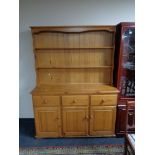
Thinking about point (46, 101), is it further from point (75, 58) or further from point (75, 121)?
point (75, 58)

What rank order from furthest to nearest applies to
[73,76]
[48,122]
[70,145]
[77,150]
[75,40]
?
1. [73,76]
2. [75,40]
3. [48,122]
4. [70,145]
5. [77,150]

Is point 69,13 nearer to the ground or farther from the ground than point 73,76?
farther from the ground

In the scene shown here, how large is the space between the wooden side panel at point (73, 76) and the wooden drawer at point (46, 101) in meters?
0.44

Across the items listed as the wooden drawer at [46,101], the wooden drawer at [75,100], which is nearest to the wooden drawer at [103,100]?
the wooden drawer at [75,100]

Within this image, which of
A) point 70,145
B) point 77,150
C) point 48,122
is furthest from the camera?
point 48,122

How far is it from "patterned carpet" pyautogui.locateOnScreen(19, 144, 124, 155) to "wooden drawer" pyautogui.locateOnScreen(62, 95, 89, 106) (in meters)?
0.61

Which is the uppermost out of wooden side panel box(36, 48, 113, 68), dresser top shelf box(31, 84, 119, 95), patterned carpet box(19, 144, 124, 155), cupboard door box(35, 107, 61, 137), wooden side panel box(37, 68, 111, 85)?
wooden side panel box(36, 48, 113, 68)

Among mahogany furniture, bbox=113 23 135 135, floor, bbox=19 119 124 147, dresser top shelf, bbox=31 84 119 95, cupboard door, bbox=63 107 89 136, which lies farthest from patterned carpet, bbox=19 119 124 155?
dresser top shelf, bbox=31 84 119 95

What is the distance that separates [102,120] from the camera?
8.48 ft

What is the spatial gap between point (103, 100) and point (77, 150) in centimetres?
79

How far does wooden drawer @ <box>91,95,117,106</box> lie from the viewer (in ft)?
8.26

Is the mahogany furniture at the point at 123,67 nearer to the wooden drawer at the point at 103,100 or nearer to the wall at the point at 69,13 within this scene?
the wooden drawer at the point at 103,100

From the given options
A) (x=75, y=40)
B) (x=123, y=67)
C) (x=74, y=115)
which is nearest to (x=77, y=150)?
(x=74, y=115)

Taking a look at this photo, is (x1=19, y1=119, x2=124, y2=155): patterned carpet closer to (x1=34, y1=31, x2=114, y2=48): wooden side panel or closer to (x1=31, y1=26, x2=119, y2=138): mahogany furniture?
(x1=31, y1=26, x2=119, y2=138): mahogany furniture
